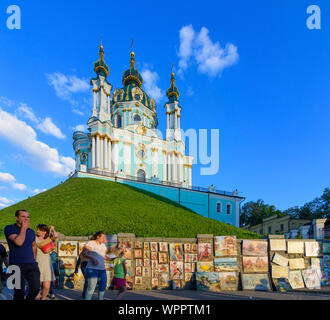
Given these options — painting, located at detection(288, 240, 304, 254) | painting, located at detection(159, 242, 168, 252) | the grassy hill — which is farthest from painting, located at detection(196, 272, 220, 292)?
the grassy hill

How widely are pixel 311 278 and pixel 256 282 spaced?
107 inches

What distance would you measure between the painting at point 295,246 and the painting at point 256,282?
5.42ft

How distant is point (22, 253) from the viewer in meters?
4.67

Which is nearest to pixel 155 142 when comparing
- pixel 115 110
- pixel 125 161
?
pixel 125 161

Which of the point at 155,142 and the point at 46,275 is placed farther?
the point at 155,142

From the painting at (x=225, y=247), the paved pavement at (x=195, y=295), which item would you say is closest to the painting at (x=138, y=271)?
the paved pavement at (x=195, y=295)

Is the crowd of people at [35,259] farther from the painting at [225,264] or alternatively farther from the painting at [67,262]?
the painting at [225,264]

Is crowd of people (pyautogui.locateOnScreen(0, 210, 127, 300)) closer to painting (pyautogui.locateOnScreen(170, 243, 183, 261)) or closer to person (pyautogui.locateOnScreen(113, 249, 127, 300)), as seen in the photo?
person (pyautogui.locateOnScreen(113, 249, 127, 300))

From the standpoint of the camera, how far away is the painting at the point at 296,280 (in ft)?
32.0

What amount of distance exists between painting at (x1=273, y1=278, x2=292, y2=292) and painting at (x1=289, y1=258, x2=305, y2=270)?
2.41 ft

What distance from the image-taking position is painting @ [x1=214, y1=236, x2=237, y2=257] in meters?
9.75

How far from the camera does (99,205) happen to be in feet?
74.0
